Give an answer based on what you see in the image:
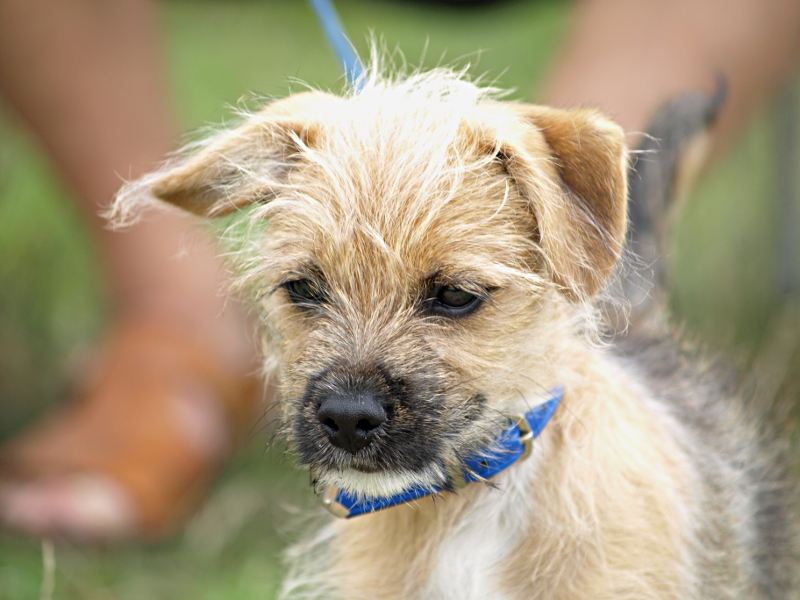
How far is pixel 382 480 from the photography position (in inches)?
77.1

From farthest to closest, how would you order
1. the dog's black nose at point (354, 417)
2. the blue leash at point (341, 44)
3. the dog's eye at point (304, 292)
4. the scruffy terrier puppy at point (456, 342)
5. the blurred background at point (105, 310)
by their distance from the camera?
the blurred background at point (105, 310) → the blue leash at point (341, 44) → the dog's eye at point (304, 292) → the scruffy terrier puppy at point (456, 342) → the dog's black nose at point (354, 417)

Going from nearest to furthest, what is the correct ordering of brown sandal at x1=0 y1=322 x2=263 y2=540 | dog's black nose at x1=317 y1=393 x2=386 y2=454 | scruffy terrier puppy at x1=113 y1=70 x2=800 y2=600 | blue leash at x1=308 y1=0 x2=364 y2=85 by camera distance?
dog's black nose at x1=317 y1=393 x2=386 y2=454, scruffy terrier puppy at x1=113 y1=70 x2=800 y2=600, blue leash at x1=308 y1=0 x2=364 y2=85, brown sandal at x1=0 y1=322 x2=263 y2=540

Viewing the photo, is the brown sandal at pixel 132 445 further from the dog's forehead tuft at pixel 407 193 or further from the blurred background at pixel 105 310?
the dog's forehead tuft at pixel 407 193

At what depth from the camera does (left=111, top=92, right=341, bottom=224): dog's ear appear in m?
2.23

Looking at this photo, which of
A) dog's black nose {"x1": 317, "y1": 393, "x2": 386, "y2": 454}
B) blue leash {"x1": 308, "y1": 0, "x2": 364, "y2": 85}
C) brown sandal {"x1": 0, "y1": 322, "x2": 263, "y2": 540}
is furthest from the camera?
brown sandal {"x1": 0, "y1": 322, "x2": 263, "y2": 540}

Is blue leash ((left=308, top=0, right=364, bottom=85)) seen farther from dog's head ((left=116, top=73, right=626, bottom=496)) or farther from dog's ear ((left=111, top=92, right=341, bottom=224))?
dog's head ((left=116, top=73, right=626, bottom=496))

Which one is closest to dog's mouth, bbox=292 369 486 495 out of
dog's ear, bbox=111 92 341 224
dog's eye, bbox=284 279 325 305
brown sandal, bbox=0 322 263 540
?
dog's eye, bbox=284 279 325 305

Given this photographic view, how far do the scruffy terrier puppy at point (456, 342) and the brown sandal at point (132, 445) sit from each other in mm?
1611

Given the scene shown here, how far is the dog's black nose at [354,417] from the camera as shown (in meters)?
1.87

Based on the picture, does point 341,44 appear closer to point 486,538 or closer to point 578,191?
point 578,191

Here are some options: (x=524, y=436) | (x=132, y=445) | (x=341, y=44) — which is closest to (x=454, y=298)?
(x=524, y=436)

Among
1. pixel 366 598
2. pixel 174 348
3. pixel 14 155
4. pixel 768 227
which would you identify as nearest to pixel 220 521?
pixel 174 348

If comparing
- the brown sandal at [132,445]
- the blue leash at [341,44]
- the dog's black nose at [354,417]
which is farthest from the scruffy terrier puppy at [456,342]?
the brown sandal at [132,445]

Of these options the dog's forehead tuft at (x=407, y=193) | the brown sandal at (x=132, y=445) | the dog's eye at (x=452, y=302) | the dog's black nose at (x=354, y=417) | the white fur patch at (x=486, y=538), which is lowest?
the brown sandal at (x=132, y=445)
